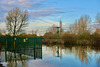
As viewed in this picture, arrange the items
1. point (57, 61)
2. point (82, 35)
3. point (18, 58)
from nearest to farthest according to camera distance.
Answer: point (57, 61), point (18, 58), point (82, 35)

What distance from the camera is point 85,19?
46.5 meters

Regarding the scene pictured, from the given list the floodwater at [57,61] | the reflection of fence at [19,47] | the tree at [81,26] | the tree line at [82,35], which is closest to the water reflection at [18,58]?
the floodwater at [57,61]

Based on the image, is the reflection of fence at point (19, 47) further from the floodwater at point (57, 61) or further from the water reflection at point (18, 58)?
the floodwater at point (57, 61)

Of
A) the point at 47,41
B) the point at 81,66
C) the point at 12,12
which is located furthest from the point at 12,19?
the point at 81,66

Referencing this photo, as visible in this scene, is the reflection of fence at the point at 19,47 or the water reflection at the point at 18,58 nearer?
the water reflection at the point at 18,58

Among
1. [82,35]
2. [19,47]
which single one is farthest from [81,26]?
[19,47]

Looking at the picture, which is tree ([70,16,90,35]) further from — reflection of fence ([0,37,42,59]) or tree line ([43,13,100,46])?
reflection of fence ([0,37,42,59])

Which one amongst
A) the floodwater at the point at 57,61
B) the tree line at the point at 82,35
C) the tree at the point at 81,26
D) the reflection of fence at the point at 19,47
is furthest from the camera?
the tree at the point at 81,26

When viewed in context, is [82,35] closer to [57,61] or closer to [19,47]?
[19,47]

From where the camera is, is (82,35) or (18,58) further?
(82,35)

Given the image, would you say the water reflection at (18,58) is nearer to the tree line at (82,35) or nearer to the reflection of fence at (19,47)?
→ the reflection of fence at (19,47)

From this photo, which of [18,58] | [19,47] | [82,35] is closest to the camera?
[18,58]

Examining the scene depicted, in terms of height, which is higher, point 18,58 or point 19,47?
point 18,58

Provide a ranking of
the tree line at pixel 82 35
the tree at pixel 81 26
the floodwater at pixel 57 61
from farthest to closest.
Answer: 1. the tree at pixel 81 26
2. the tree line at pixel 82 35
3. the floodwater at pixel 57 61
